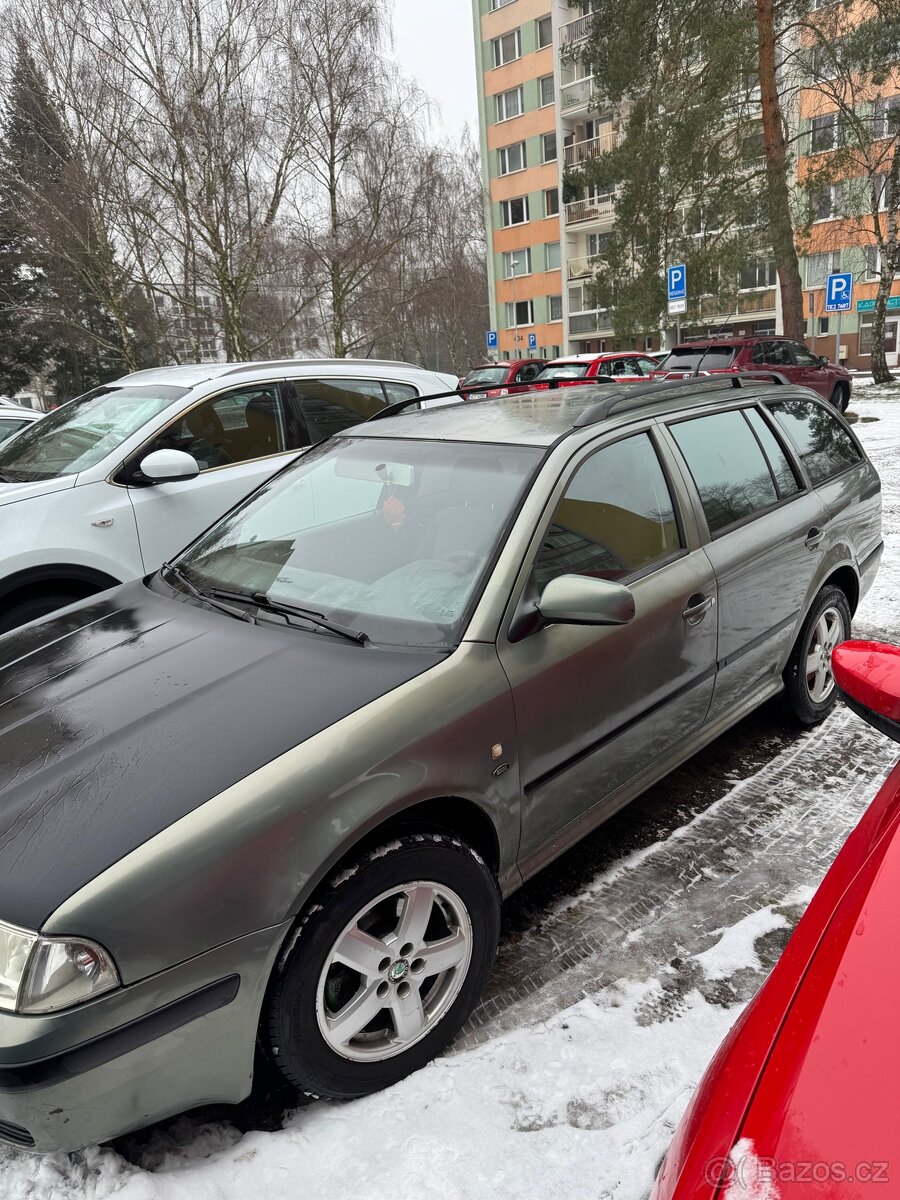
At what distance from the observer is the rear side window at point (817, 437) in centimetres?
389

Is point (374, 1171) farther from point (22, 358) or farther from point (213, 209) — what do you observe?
point (22, 358)

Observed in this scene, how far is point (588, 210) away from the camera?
135ft

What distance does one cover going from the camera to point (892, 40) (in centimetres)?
1769

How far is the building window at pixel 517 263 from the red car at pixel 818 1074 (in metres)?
46.3

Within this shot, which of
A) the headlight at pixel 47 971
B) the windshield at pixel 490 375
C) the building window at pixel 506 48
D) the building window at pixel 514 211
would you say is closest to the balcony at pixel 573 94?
the building window at pixel 506 48

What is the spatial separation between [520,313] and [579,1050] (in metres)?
46.6

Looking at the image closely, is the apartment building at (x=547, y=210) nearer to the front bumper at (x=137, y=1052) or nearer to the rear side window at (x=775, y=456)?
the rear side window at (x=775, y=456)

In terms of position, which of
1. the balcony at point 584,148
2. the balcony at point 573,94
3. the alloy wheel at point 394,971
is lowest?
the alloy wheel at point 394,971

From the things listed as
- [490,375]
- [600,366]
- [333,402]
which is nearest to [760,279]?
[600,366]

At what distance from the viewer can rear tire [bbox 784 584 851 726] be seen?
379 centimetres

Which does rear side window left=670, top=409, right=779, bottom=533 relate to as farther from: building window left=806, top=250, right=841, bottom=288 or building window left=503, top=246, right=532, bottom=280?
building window left=503, top=246, right=532, bottom=280

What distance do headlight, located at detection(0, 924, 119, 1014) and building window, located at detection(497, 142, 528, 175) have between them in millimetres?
47433

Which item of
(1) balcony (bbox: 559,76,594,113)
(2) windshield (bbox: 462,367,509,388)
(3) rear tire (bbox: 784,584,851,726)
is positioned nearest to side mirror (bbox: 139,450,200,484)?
(3) rear tire (bbox: 784,584,851,726)

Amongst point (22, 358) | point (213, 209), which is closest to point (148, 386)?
point (213, 209)
